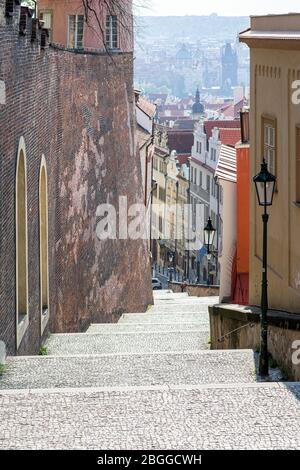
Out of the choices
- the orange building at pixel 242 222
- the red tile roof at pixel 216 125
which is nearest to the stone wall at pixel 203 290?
the orange building at pixel 242 222

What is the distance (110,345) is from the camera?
17.8 m

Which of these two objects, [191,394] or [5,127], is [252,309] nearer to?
[5,127]

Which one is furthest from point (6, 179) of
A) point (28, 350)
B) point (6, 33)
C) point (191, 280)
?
point (191, 280)

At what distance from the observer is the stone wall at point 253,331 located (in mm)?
13359

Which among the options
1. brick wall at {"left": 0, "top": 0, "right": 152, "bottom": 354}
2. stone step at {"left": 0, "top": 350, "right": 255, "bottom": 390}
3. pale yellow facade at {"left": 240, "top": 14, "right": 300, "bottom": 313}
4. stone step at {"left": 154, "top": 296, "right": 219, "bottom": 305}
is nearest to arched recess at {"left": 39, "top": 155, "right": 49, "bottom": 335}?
brick wall at {"left": 0, "top": 0, "right": 152, "bottom": 354}

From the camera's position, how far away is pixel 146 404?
1015 cm

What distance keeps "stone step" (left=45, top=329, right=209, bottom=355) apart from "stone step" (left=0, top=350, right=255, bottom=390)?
2767mm

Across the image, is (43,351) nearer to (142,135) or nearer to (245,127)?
(245,127)

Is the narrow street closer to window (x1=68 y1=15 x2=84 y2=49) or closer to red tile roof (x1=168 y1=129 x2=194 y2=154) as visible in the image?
window (x1=68 y1=15 x2=84 y2=49)

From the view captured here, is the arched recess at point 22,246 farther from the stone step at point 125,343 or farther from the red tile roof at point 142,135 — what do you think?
the red tile roof at point 142,135

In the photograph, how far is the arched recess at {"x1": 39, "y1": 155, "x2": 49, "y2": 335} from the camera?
18375mm

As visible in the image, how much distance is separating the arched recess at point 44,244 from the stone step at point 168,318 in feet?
14.7

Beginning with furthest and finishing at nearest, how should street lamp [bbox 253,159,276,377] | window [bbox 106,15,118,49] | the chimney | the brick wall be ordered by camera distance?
1. window [bbox 106,15,118,49]
2. the chimney
3. the brick wall
4. street lamp [bbox 253,159,276,377]

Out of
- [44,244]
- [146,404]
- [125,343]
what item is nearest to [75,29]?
[44,244]
